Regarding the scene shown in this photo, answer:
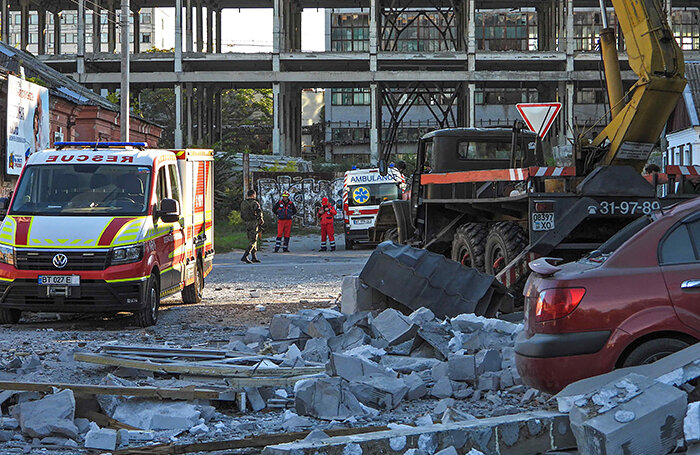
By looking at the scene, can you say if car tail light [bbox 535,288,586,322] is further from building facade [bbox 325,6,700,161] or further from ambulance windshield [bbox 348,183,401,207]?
building facade [bbox 325,6,700,161]

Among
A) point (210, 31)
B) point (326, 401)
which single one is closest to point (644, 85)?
point (326, 401)

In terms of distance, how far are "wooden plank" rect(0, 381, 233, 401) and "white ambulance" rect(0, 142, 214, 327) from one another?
5.13m

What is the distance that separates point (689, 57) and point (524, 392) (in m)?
61.5

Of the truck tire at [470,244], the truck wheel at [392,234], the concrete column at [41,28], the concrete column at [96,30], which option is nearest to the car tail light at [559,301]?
the truck tire at [470,244]

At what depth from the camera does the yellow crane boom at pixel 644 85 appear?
13555 millimetres

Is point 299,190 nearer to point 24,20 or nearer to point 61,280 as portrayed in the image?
point 61,280

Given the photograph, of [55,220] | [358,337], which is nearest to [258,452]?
[358,337]

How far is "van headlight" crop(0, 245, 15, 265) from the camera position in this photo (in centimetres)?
1239

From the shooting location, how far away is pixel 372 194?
31094mm

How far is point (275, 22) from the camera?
2547 inches

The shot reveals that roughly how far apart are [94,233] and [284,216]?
1700 centimetres

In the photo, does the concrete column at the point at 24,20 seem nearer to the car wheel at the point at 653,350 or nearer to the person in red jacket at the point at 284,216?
the person in red jacket at the point at 284,216

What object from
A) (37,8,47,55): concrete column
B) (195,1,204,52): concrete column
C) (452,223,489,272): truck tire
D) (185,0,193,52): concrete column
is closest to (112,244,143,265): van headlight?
(452,223,489,272): truck tire

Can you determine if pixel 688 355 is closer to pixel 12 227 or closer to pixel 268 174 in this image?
pixel 12 227
